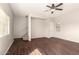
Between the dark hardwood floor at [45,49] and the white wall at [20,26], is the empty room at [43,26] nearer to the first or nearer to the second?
the white wall at [20,26]

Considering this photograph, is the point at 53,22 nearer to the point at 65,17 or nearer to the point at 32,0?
the point at 65,17

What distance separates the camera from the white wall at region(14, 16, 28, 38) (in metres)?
8.36

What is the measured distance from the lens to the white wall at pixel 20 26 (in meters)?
8.36

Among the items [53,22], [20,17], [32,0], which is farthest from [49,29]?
[32,0]

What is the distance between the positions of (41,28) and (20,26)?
255 centimetres

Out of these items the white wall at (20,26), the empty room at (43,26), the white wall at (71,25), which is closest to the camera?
the white wall at (71,25)

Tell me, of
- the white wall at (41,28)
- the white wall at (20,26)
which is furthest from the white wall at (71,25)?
the white wall at (20,26)

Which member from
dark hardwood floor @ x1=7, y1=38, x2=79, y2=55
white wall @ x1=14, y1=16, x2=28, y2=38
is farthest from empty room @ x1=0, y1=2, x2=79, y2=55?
dark hardwood floor @ x1=7, y1=38, x2=79, y2=55

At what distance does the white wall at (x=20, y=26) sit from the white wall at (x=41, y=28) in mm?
929

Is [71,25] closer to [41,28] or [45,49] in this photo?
[45,49]

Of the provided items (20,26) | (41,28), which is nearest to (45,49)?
(20,26)

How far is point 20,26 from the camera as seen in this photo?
8.57 meters

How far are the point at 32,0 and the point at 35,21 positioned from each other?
8047 millimetres
